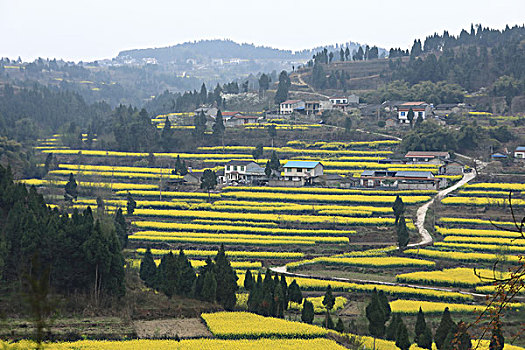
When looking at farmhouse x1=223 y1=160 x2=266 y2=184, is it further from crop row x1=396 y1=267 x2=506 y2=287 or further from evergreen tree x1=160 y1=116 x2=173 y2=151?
crop row x1=396 y1=267 x2=506 y2=287

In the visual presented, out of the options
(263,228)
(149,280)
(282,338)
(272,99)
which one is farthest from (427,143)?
(282,338)

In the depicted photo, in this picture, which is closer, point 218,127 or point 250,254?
point 250,254

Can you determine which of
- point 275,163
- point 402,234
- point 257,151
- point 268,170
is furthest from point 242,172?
point 402,234

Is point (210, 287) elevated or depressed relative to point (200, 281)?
depressed

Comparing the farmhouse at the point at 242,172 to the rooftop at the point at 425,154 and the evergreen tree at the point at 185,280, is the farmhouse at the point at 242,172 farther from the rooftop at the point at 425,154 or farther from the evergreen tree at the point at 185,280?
the evergreen tree at the point at 185,280

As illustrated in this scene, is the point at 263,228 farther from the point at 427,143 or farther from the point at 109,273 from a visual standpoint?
the point at 427,143

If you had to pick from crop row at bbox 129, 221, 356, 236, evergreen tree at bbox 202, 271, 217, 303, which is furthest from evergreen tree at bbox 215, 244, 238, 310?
crop row at bbox 129, 221, 356, 236

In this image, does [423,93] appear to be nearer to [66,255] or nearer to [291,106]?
[291,106]

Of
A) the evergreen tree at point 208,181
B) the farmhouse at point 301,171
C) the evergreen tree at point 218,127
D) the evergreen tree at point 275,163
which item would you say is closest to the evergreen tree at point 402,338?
the evergreen tree at point 208,181
